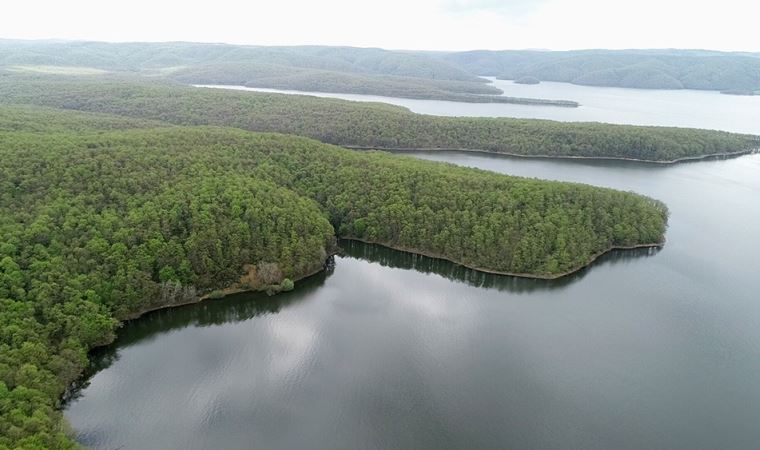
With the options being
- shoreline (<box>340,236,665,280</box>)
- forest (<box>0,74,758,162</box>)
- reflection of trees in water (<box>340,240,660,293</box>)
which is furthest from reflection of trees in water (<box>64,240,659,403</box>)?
forest (<box>0,74,758,162</box>)

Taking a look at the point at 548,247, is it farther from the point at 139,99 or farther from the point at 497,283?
the point at 139,99

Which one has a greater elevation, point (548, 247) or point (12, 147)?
point (12, 147)

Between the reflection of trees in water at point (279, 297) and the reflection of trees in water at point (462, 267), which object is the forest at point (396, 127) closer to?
the reflection of trees in water at point (462, 267)

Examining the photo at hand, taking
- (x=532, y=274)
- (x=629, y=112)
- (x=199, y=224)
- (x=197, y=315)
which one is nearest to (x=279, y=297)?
(x=197, y=315)

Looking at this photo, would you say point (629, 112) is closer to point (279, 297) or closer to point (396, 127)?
point (396, 127)

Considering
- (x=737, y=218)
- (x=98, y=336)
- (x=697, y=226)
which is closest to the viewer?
(x=98, y=336)

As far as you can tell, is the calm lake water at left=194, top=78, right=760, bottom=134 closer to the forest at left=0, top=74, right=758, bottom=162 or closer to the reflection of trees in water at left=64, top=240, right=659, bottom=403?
the forest at left=0, top=74, right=758, bottom=162

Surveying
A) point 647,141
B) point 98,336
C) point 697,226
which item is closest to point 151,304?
point 98,336
